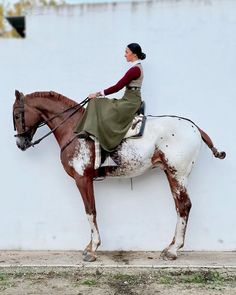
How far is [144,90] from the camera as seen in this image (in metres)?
4.94

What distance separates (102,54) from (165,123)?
1120mm

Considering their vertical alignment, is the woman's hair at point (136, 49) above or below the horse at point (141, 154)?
above

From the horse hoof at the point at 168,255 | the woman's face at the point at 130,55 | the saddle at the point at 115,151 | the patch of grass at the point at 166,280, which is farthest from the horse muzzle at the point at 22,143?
the patch of grass at the point at 166,280

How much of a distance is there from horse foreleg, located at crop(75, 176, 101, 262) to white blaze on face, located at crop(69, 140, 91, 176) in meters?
0.10

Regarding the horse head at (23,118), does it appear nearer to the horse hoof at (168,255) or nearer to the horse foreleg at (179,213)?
the horse foreleg at (179,213)

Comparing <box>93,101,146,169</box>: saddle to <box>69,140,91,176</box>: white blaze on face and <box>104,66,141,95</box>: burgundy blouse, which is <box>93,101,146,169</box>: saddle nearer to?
<box>69,140,91,176</box>: white blaze on face

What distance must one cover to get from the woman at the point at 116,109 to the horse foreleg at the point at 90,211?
1.43 ft

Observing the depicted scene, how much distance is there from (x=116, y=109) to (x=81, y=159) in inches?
25.6

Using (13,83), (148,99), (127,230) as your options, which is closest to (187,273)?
(127,230)

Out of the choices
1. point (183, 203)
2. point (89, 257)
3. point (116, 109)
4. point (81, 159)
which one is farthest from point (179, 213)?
point (116, 109)

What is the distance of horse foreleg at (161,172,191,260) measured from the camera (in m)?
4.57

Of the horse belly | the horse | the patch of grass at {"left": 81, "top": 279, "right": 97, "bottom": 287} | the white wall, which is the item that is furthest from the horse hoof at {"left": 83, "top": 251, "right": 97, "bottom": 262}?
the horse belly

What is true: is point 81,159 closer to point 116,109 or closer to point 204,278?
point 116,109

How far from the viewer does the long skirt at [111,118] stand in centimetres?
446
